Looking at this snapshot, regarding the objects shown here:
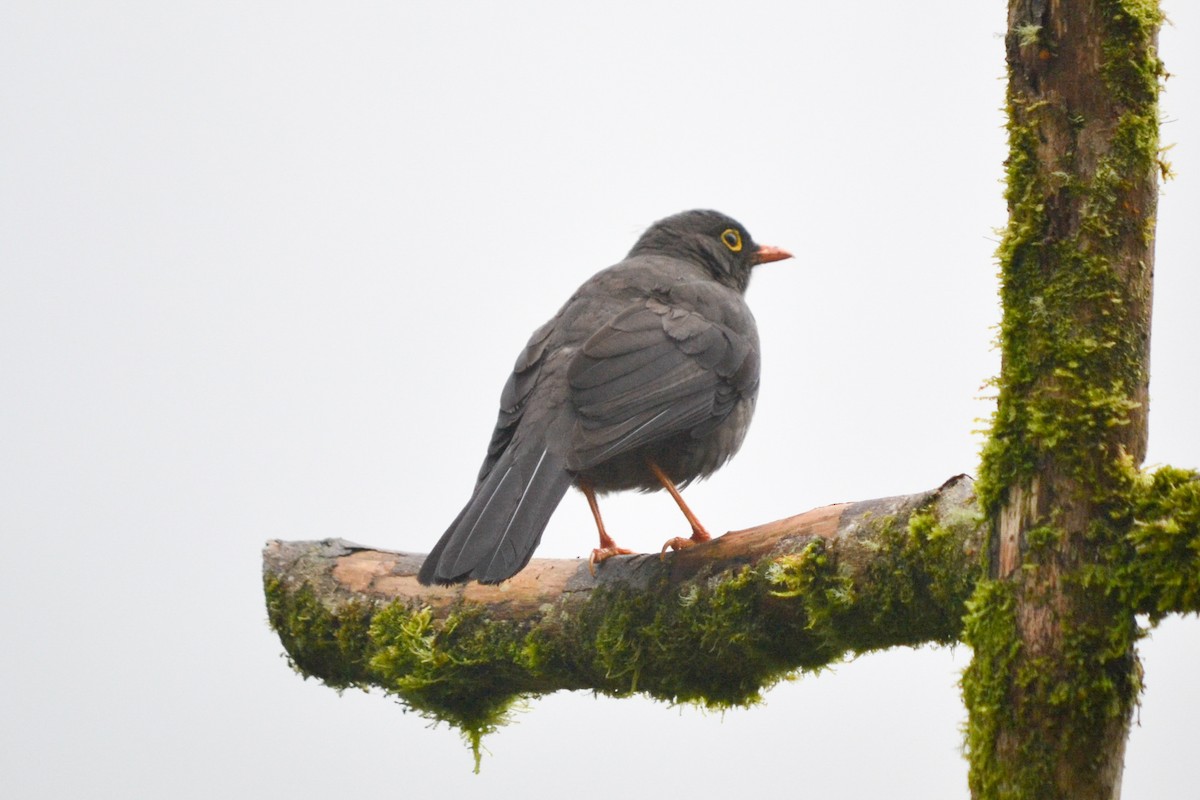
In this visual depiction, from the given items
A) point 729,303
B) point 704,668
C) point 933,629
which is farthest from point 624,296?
point 933,629

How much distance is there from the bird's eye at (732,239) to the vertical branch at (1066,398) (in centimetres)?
425

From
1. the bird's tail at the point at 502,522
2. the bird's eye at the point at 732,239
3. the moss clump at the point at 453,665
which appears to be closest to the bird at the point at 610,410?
the bird's tail at the point at 502,522

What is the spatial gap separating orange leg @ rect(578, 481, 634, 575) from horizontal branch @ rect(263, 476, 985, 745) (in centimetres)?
7

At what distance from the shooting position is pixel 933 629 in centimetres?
395

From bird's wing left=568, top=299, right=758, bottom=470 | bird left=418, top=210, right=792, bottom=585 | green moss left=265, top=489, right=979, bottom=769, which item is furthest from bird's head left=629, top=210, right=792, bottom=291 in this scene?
green moss left=265, top=489, right=979, bottom=769

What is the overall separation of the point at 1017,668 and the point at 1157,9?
6.44ft

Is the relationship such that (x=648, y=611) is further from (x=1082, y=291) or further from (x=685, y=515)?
(x=1082, y=291)

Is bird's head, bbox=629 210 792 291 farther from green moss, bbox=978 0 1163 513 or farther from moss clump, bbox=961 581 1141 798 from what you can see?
moss clump, bbox=961 581 1141 798

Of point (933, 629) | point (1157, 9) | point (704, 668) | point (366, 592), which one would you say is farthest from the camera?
point (366, 592)

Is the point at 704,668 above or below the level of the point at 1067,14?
below

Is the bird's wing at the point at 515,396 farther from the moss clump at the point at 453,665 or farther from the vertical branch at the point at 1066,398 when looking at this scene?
the vertical branch at the point at 1066,398

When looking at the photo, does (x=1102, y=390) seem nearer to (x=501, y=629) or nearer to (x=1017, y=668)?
(x=1017, y=668)

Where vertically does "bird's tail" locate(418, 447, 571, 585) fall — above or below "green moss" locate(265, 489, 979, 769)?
above

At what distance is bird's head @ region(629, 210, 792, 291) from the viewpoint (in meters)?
7.66
